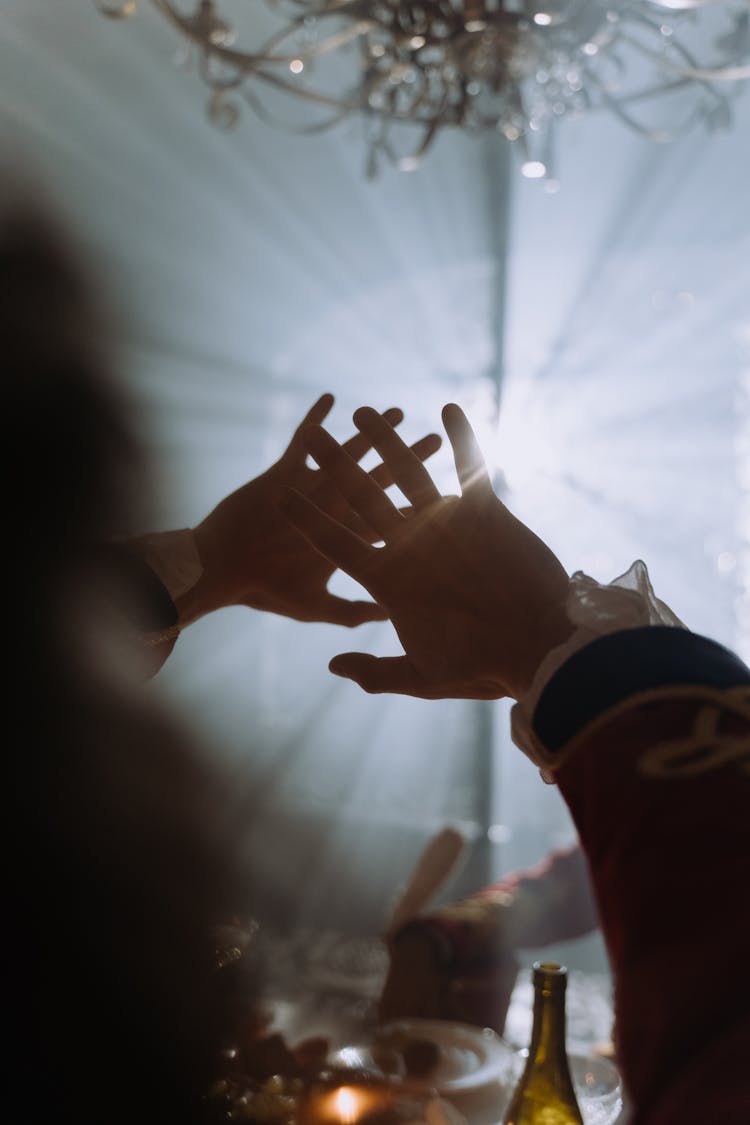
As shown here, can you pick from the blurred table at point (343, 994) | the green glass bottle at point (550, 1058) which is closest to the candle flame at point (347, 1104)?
the green glass bottle at point (550, 1058)

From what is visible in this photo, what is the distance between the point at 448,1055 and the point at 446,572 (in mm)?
511

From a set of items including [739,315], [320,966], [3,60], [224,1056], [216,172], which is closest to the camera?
[224,1056]

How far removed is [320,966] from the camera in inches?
55.1

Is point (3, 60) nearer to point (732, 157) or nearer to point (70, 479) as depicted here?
point (732, 157)

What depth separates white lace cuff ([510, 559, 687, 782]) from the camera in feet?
1.66

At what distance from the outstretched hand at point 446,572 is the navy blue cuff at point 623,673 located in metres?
0.06

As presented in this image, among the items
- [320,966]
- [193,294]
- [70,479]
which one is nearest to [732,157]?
[193,294]

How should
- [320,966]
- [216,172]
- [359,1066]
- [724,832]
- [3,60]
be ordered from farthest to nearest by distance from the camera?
1. [216,172]
2. [3,60]
3. [320,966]
4. [359,1066]
5. [724,832]

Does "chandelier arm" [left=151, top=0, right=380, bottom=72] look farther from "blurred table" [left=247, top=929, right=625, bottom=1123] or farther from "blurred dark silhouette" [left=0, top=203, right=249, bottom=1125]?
"blurred table" [left=247, top=929, right=625, bottom=1123]

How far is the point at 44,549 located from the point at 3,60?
7.27 ft

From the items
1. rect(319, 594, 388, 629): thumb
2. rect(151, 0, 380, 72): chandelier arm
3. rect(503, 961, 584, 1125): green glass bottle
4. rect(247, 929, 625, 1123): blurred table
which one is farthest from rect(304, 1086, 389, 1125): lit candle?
rect(151, 0, 380, 72): chandelier arm

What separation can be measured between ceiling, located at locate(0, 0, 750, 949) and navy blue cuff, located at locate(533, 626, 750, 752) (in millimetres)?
2020

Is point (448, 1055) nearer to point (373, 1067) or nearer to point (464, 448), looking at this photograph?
point (373, 1067)

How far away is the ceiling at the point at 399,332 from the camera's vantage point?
96.0 inches
